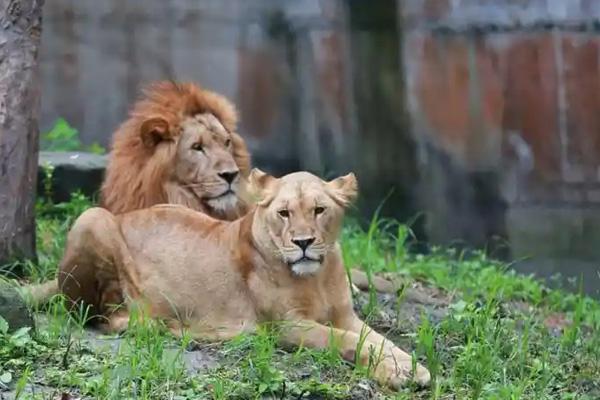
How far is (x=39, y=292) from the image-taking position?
→ 20.1ft

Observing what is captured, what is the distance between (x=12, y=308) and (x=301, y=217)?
3.64 ft

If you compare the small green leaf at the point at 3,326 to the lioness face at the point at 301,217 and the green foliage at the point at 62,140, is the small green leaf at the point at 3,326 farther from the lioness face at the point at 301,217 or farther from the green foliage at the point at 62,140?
the green foliage at the point at 62,140

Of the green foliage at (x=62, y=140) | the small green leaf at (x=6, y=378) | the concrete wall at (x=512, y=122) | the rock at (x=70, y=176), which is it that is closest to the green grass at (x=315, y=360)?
the small green leaf at (x=6, y=378)

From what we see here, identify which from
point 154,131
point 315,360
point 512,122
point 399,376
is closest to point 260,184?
point 315,360

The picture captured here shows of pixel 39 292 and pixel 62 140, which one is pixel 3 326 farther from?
pixel 62 140

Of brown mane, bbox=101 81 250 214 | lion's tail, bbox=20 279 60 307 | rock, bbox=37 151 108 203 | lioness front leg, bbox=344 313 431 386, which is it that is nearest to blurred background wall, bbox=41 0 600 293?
rock, bbox=37 151 108 203

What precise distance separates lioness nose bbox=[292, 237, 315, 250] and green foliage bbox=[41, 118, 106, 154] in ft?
12.8

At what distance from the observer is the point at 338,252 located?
18.4 feet

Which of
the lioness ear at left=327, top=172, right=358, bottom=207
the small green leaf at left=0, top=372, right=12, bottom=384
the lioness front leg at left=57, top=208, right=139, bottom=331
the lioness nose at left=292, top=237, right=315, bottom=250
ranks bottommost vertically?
the small green leaf at left=0, top=372, right=12, bottom=384

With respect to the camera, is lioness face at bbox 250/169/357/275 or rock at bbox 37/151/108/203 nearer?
lioness face at bbox 250/169/357/275

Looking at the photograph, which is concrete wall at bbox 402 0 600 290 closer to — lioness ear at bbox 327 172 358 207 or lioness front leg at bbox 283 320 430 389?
lioness ear at bbox 327 172 358 207

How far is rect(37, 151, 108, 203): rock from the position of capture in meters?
8.41

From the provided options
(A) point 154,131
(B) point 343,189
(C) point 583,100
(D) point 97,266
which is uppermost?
(C) point 583,100

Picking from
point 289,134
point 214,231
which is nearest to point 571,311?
point 289,134
